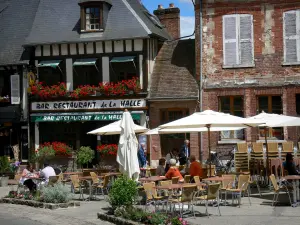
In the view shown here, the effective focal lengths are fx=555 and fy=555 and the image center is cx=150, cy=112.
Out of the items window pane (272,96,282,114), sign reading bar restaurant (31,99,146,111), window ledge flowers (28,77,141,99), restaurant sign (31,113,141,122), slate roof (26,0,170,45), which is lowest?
restaurant sign (31,113,141,122)

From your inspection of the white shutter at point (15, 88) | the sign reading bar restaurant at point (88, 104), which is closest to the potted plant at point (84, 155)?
the sign reading bar restaurant at point (88, 104)

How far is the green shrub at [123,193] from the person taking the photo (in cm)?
1195

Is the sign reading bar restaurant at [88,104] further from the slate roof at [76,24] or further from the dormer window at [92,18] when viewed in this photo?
the dormer window at [92,18]

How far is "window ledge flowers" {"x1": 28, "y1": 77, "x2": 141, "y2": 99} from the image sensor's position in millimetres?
23891

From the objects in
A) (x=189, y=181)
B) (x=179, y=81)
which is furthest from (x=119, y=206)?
Answer: (x=179, y=81)

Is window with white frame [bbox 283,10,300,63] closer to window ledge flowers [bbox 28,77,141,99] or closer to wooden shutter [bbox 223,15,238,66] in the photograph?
wooden shutter [bbox 223,15,238,66]

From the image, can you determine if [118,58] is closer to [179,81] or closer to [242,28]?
[179,81]

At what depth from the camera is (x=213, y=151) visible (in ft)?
73.3

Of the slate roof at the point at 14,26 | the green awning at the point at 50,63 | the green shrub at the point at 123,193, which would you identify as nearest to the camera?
the green shrub at the point at 123,193

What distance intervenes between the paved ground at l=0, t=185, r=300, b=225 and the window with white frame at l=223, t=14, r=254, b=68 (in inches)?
351

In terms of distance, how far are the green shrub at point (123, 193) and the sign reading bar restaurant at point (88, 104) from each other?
11846mm

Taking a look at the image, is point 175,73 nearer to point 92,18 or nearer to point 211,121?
point 92,18

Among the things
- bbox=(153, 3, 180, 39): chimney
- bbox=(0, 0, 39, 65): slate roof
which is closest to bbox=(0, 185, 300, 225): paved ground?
bbox=(0, 0, 39, 65): slate roof

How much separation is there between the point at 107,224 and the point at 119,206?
618 millimetres
